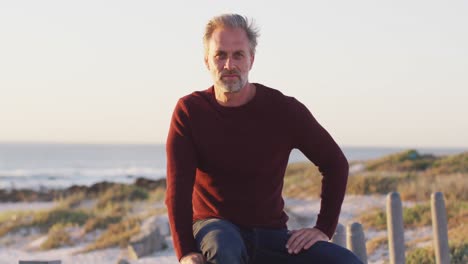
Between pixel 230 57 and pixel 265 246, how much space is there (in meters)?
0.91

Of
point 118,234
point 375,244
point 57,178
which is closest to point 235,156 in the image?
point 375,244

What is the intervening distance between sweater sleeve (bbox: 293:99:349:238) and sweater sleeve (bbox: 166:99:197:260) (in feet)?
1.75

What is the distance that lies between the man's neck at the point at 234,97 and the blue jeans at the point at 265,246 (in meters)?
0.57

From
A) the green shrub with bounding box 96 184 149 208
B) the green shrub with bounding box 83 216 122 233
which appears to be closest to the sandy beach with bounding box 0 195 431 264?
the green shrub with bounding box 83 216 122 233

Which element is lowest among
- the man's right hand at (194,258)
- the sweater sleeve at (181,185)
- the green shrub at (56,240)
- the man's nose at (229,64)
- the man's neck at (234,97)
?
the green shrub at (56,240)

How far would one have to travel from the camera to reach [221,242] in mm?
3670

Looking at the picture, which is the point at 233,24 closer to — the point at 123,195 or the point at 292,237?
the point at 292,237

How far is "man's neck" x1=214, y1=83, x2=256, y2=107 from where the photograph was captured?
407 cm

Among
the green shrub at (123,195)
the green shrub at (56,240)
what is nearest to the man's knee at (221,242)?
the green shrub at (56,240)

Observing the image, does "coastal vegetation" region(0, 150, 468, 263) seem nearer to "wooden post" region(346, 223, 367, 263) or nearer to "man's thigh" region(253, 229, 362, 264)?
"wooden post" region(346, 223, 367, 263)

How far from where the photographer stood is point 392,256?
707cm

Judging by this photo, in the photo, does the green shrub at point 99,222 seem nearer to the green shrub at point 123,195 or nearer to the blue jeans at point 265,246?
the green shrub at point 123,195

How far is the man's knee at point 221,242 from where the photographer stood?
11.9ft

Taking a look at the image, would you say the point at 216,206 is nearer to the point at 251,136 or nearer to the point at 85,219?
the point at 251,136
